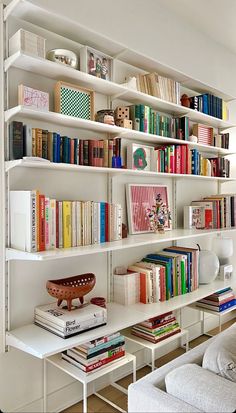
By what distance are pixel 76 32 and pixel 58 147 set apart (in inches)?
27.2

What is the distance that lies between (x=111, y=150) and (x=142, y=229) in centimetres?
67

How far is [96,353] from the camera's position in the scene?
182cm

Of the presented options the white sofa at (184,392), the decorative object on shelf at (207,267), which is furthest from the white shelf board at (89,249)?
the white sofa at (184,392)

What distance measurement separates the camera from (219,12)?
2.76m

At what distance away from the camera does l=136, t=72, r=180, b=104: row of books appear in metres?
2.36

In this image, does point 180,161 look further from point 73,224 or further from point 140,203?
point 73,224

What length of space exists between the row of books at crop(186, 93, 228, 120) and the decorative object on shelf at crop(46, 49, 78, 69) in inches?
50.3

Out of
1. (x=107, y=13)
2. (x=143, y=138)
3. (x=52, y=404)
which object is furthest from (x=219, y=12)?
(x=52, y=404)

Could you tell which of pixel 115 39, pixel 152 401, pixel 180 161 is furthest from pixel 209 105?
pixel 152 401

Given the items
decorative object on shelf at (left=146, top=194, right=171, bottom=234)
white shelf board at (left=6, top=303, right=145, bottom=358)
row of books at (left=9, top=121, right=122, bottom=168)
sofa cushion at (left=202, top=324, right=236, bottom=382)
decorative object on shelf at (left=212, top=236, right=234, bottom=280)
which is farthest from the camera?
decorative object on shelf at (left=212, top=236, right=234, bottom=280)

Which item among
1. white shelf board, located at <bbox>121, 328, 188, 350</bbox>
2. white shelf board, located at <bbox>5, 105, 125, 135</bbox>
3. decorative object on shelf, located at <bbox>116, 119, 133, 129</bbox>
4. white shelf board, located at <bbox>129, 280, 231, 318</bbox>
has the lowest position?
white shelf board, located at <bbox>121, 328, 188, 350</bbox>

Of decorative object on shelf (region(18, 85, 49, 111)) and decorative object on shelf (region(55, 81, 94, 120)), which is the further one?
decorative object on shelf (region(55, 81, 94, 120))

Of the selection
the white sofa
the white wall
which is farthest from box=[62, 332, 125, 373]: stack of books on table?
the white sofa

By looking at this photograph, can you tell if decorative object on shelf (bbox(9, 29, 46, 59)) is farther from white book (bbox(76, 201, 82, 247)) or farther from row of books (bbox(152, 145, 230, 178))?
row of books (bbox(152, 145, 230, 178))
